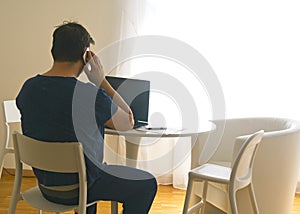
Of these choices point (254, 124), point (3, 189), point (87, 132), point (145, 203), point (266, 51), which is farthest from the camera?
point (266, 51)

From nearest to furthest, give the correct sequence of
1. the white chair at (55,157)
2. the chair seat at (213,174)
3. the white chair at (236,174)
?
the white chair at (55,157) → the white chair at (236,174) → the chair seat at (213,174)

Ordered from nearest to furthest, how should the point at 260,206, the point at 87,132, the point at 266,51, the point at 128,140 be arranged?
1. the point at 87,132
2. the point at 260,206
3. the point at 128,140
4. the point at 266,51

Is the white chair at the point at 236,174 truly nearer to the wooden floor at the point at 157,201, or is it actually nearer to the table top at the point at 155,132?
the table top at the point at 155,132

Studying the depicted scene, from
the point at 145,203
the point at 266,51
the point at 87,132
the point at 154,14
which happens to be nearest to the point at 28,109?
the point at 87,132

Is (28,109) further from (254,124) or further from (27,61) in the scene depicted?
(27,61)

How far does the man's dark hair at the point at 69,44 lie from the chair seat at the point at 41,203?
633 mm

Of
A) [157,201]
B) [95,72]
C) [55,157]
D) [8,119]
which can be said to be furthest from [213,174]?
[8,119]

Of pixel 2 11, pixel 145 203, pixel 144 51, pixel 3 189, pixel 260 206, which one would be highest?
pixel 2 11

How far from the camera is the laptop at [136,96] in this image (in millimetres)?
2566

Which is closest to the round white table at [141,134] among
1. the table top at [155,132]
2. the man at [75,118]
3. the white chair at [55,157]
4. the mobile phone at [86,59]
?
the table top at [155,132]

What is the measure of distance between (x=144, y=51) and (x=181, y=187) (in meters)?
1.34

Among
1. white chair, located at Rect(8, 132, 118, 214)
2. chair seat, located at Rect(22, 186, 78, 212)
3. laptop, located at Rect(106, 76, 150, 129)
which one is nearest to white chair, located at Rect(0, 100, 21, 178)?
laptop, located at Rect(106, 76, 150, 129)

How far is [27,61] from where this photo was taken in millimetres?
3863

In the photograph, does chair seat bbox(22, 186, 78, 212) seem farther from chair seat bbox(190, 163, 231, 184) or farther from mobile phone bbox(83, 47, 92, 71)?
chair seat bbox(190, 163, 231, 184)
